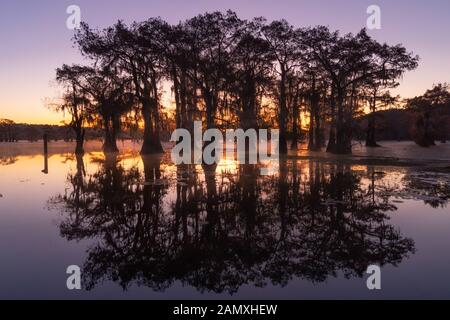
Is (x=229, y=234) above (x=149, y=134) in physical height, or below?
below

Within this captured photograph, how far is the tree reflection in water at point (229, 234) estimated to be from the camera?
572cm

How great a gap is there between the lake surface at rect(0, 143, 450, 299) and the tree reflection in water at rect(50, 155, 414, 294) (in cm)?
3

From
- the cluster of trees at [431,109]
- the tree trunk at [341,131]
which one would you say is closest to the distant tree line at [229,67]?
the tree trunk at [341,131]

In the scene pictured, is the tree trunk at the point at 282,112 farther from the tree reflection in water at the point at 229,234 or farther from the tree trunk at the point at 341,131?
the tree reflection in water at the point at 229,234

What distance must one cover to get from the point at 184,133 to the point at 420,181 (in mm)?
30546

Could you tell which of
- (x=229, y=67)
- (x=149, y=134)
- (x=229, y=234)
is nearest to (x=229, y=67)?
(x=229, y=67)

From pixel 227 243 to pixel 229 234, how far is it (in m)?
0.63

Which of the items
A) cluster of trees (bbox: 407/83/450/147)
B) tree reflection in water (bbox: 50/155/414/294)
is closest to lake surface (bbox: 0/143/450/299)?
tree reflection in water (bbox: 50/155/414/294)

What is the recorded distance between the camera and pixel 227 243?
7141 mm

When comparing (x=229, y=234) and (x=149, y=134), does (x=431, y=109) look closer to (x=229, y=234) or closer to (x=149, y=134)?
(x=149, y=134)

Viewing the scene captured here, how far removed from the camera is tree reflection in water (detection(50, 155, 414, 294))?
225 inches

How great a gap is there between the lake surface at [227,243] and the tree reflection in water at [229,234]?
0.03 m

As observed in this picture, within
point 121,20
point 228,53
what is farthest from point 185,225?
point 121,20
